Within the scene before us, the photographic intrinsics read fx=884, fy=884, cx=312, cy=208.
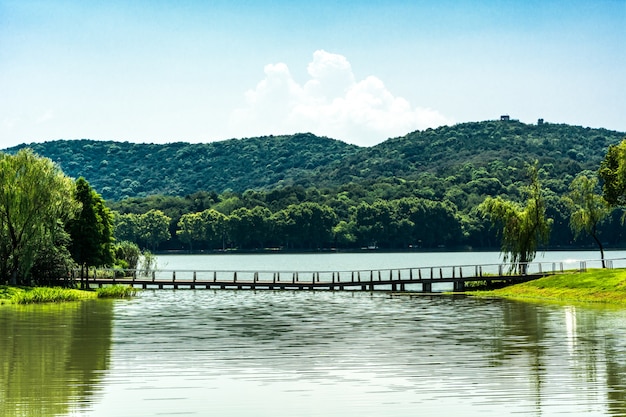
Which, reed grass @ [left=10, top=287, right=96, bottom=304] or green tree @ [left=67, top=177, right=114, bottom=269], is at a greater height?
green tree @ [left=67, top=177, right=114, bottom=269]

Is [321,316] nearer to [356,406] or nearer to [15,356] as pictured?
[15,356]

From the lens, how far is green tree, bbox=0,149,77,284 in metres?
58.3

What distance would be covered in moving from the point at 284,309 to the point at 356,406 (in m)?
33.0

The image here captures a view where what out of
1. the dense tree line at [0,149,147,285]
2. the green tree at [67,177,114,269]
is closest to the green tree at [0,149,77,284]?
the dense tree line at [0,149,147,285]

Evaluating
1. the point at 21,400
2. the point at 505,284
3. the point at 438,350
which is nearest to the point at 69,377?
the point at 21,400

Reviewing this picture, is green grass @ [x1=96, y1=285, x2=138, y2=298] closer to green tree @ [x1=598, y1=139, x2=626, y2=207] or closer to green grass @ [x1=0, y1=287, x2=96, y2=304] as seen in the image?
green grass @ [x1=0, y1=287, x2=96, y2=304]

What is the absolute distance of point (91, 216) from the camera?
71.0 metres

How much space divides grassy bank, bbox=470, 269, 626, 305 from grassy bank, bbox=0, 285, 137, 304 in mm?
26294

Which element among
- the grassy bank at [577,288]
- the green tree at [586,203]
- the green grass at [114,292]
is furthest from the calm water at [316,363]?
the green tree at [586,203]

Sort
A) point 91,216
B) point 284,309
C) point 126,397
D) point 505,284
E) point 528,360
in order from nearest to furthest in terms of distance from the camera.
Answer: point 126,397
point 528,360
point 284,309
point 505,284
point 91,216

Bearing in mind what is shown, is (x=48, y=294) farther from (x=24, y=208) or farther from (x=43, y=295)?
(x=24, y=208)

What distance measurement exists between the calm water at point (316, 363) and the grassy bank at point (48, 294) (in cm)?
784

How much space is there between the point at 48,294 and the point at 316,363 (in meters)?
36.0

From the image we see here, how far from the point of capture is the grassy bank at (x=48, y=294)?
176ft
